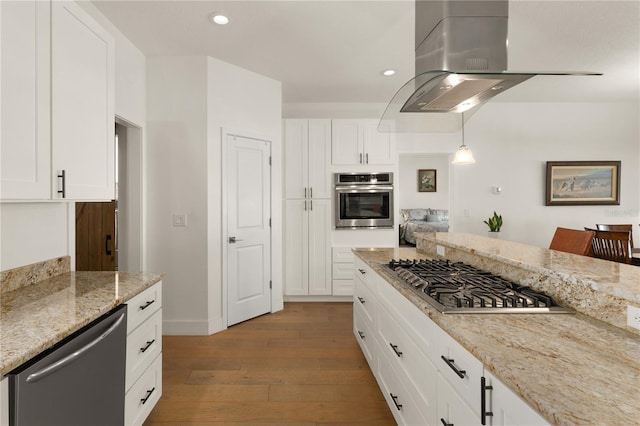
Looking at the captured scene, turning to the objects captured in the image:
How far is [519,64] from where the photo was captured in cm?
371

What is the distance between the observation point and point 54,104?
1555 mm

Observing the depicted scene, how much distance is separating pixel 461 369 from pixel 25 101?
1.90m

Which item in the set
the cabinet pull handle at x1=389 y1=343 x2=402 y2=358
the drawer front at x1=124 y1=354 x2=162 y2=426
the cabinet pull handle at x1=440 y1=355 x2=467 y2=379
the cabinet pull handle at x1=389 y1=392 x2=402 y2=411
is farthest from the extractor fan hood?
the drawer front at x1=124 y1=354 x2=162 y2=426

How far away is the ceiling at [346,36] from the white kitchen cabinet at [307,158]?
54 cm

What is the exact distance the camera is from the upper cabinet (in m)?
1.35

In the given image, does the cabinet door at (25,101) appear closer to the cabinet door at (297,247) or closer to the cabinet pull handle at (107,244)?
the cabinet pull handle at (107,244)

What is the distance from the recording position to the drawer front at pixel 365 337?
2431 mm

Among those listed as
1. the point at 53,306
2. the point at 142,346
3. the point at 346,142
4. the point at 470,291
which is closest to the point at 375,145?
the point at 346,142

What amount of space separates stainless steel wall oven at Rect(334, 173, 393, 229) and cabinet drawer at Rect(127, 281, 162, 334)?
2878 millimetres

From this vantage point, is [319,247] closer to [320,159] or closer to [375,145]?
[320,159]

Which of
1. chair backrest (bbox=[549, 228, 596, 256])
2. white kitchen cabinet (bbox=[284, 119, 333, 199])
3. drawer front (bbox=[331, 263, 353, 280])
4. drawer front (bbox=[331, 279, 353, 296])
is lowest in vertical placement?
drawer front (bbox=[331, 279, 353, 296])

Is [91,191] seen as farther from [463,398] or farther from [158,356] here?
[463,398]

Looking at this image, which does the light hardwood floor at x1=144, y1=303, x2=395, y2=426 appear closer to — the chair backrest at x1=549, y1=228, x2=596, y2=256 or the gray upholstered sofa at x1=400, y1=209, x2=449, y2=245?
the chair backrest at x1=549, y1=228, x2=596, y2=256

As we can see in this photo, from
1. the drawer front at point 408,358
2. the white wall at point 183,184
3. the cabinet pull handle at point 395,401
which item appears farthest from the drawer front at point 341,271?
the cabinet pull handle at point 395,401
